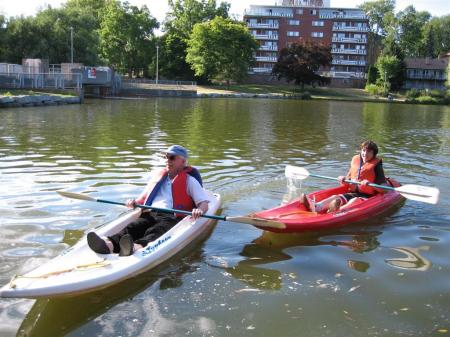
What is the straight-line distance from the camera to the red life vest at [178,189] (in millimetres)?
→ 6734

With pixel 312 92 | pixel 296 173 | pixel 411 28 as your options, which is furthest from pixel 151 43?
pixel 296 173

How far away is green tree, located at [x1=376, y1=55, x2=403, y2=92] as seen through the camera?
253 feet

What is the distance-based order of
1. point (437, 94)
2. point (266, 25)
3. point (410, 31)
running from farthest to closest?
1. point (410, 31)
2. point (266, 25)
3. point (437, 94)

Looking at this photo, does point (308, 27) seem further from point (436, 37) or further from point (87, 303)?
point (87, 303)

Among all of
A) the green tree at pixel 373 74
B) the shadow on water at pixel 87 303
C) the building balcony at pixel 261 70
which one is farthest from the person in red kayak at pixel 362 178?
the building balcony at pixel 261 70

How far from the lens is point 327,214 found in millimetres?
7820

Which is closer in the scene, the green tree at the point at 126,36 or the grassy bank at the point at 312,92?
the grassy bank at the point at 312,92

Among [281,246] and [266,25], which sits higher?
[266,25]

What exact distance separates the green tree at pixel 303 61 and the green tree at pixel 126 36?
20.6m

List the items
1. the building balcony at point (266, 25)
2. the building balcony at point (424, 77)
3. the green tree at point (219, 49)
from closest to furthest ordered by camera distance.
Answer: the green tree at point (219, 49)
the building balcony at point (424, 77)
the building balcony at point (266, 25)

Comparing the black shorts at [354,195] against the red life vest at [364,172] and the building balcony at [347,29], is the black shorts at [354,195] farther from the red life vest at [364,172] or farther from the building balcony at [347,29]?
the building balcony at [347,29]

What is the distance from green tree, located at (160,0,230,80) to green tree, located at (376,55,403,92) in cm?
2780

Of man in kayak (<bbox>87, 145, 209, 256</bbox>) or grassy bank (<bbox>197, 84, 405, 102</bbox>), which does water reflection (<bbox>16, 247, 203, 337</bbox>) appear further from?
grassy bank (<bbox>197, 84, 405, 102</bbox>)

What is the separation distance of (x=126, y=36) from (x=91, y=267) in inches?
2949
